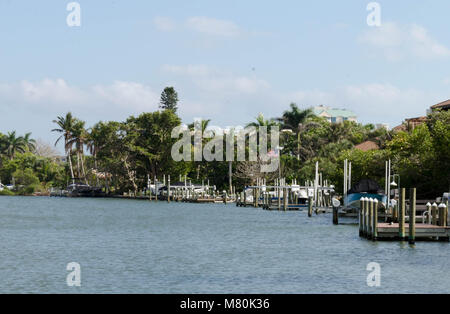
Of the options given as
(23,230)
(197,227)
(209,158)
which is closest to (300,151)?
(209,158)

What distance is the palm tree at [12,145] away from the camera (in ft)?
584

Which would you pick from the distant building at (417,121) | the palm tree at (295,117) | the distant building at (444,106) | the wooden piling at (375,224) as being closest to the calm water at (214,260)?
the wooden piling at (375,224)

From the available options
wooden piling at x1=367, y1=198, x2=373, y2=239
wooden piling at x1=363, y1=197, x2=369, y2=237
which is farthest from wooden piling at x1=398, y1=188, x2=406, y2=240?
wooden piling at x1=363, y1=197, x2=369, y2=237

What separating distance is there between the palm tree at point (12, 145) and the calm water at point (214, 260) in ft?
408

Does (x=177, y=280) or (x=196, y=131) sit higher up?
(x=196, y=131)

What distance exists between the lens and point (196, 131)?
129m

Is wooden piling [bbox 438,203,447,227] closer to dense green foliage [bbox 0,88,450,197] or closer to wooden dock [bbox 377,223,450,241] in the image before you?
wooden dock [bbox 377,223,450,241]

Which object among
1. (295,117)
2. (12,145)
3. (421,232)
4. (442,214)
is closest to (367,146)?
(295,117)

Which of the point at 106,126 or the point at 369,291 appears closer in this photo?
the point at 369,291

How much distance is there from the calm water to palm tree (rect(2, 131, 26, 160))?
124273 millimetres

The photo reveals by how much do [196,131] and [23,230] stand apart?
73.5 meters

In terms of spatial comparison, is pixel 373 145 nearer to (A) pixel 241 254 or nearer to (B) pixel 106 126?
(B) pixel 106 126

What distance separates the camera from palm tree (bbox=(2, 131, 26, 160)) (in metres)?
178
